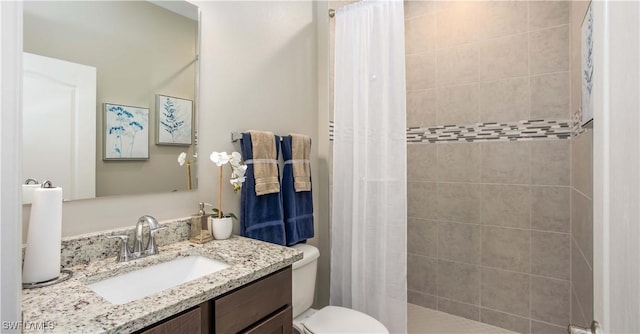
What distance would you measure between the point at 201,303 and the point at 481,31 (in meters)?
2.57

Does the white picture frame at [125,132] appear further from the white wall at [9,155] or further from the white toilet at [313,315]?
the white toilet at [313,315]

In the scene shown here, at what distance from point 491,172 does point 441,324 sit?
48.3 inches

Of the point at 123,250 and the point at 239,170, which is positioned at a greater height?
the point at 239,170

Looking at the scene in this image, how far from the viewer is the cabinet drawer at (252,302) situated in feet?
3.25

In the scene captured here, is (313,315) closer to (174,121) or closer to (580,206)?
(174,121)

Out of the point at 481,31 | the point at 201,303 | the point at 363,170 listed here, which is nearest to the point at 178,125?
the point at 201,303

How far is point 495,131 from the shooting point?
2.30 meters

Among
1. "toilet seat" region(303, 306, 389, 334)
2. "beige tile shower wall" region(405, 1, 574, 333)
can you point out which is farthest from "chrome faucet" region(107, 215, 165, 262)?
"beige tile shower wall" region(405, 1, 574, 333)

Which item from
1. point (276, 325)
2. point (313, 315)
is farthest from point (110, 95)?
point (313, 315)

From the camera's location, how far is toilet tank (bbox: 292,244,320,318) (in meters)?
1.65

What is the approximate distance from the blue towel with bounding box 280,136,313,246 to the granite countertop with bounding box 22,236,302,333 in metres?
0.53

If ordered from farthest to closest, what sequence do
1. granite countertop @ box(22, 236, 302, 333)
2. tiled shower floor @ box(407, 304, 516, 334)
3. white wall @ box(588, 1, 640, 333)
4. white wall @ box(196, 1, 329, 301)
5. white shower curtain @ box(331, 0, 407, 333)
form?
tiled shower floor @ box(407, 304, 516, 334) → white shower curtain @ box(331, 0, 407, 333) → white wall @ box(196, 1, 329, 301) → granite countertop @ box(22, 236, 302, 333) → white wall @ box(588, 1, 640, 333)

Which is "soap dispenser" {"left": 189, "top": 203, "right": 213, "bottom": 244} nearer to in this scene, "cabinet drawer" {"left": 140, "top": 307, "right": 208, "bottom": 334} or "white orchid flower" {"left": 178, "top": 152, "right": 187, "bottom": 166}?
"white orchid flower" {"left": 178, "top": 152, "right": 187, "bottom": 166}

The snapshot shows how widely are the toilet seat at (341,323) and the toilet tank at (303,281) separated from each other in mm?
88
